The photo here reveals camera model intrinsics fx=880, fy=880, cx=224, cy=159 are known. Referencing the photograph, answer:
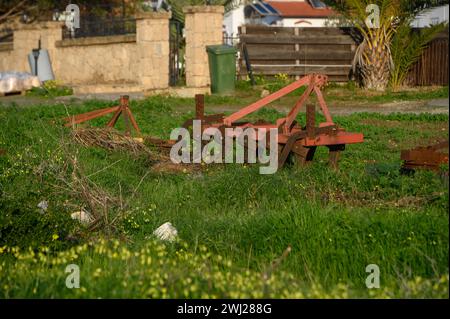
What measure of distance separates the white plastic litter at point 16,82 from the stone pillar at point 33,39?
Answer: 2384 mm

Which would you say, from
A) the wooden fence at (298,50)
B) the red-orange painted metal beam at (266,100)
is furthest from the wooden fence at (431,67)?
the red-orange painted metal beam at (266,100)

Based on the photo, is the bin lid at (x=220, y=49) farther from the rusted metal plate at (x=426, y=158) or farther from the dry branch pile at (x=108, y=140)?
the rusted metal plate at (x=426, y=158)

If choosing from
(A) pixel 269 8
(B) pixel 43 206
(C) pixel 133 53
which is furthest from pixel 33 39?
(A) pixel 269 8

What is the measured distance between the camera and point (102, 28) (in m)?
26.2

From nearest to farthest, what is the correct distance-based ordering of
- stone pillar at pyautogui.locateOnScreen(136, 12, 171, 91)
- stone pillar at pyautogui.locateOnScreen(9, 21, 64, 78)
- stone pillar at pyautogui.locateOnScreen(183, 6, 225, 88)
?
stone pillar at pyautogui.locateOnScreen(183, 6, 225, 88) < stone pillar at pyautogui.locateOnScreen(136, 12, 171, 91) < stone pillar at pyautogui.locateOnScreen(9, 21, 64, 78)

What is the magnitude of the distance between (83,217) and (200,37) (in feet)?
47.3

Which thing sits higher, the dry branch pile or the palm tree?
the palm tree

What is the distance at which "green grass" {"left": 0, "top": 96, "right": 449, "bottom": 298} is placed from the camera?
627 centimetres

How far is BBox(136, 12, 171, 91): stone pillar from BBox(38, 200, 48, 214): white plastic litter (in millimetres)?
14306

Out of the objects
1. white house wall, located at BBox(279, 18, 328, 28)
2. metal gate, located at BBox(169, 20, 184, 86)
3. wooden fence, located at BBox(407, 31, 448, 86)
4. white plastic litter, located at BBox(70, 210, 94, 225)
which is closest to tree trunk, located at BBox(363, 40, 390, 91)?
wooden fence, located at BBox(407, 31, 448, 86)

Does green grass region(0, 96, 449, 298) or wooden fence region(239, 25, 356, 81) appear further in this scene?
wooden fence region(239, 25, 356, 81)

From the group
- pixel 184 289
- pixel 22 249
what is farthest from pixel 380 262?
pixel 22 249

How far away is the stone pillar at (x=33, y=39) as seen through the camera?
27531 mm

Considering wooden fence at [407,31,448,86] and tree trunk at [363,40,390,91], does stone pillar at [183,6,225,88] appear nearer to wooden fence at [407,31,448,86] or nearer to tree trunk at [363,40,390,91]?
tree trunk at [363,40,390,91]
